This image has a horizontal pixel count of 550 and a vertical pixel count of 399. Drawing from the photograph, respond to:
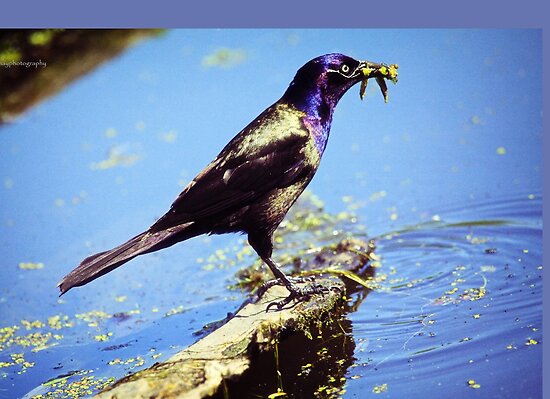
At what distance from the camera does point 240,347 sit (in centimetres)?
377

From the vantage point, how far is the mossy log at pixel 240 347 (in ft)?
11.4

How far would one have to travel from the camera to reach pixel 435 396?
361 cm

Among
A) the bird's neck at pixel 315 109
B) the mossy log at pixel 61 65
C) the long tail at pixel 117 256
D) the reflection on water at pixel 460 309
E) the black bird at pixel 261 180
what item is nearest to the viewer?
the reflection on water at pixel 460 309

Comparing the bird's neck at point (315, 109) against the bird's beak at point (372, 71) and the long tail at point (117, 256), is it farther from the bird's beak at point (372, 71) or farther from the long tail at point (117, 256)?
the long tail at point (117, 256)

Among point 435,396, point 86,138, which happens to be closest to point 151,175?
point 86,138

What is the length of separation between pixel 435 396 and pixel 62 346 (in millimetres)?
2186

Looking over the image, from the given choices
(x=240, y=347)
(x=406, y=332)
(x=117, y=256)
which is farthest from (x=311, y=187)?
(x=240, y=347)

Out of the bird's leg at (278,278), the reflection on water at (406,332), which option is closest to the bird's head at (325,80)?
the bird's leg at (278,278)

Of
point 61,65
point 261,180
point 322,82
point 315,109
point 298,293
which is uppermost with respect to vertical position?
point 61,65

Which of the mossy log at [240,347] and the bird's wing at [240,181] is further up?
the bird's wing at [240,181]

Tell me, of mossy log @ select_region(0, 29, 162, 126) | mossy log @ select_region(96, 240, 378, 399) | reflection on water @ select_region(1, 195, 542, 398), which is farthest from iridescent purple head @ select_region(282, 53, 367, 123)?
mossy log @ select_region(0, 29, 162, 126)

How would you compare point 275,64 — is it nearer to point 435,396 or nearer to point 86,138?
point 86,138

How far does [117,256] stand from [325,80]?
1427 millimetres

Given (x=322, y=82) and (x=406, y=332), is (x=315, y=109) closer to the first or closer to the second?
(x=322, y=82)
